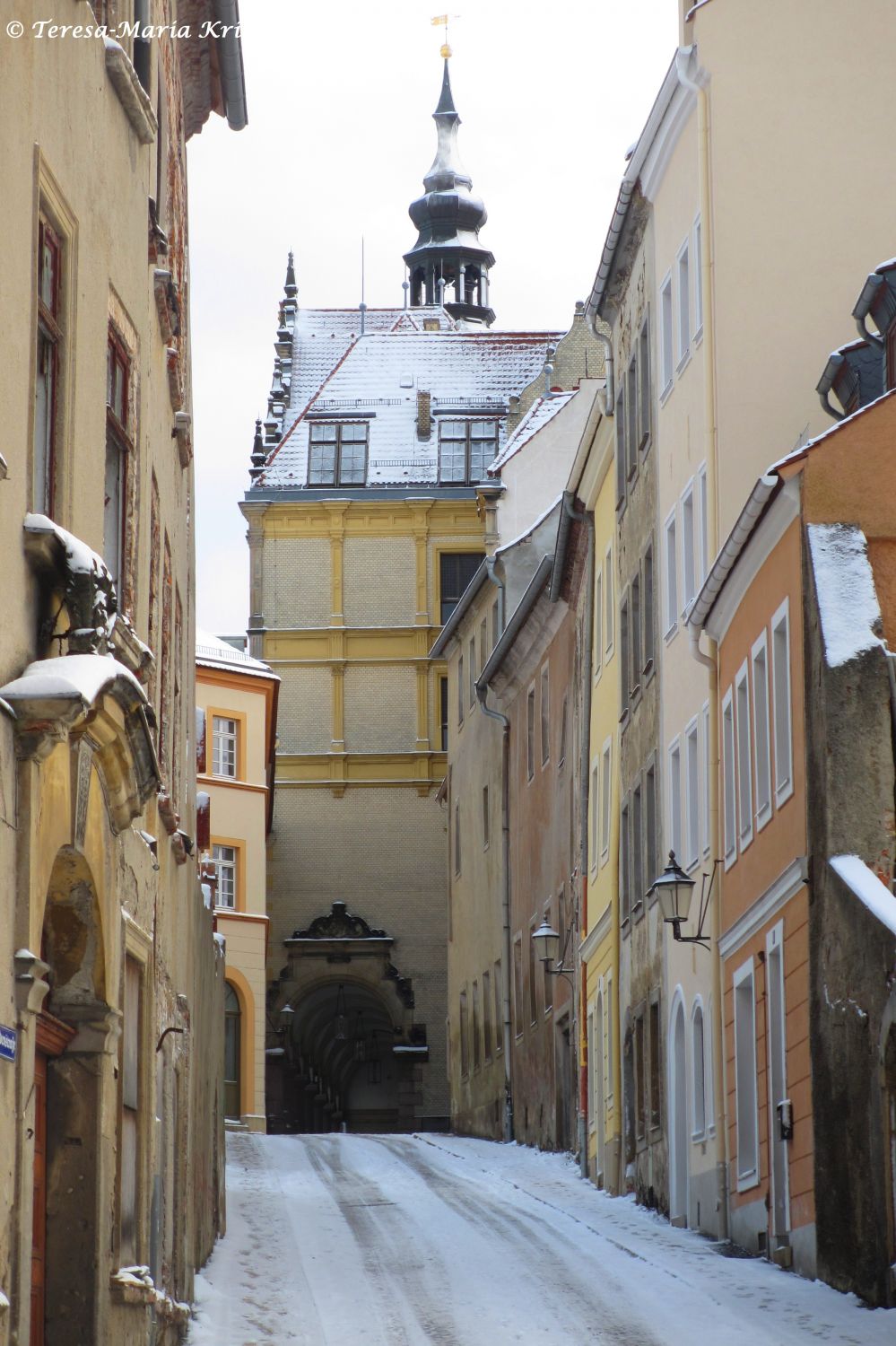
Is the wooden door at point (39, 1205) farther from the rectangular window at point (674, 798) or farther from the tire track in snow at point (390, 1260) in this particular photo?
the rectangular window at point (674, 798)

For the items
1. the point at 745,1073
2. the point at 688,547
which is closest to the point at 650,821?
the point at 688,547

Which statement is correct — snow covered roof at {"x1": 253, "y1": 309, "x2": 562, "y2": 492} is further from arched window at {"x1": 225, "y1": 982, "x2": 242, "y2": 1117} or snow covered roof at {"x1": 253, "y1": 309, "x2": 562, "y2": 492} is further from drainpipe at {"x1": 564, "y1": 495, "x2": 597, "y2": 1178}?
drainpipe at {"x1": 564, "y1": 495, "x2": 597, "y2": 1178}

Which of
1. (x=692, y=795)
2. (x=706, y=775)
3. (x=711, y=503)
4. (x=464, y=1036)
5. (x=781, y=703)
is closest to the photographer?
(x=781, y=703)

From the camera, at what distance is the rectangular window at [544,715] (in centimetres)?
4016

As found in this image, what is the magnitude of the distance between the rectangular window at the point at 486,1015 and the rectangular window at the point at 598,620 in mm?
14112

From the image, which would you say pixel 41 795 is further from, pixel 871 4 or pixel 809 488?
pixel 871 4

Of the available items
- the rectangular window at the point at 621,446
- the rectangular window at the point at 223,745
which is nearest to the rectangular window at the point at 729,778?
the rectangular window at the point at 621,446

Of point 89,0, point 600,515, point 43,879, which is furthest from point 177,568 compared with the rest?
point 600,515

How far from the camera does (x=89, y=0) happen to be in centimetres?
1186

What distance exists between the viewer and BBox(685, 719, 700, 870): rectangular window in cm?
2559

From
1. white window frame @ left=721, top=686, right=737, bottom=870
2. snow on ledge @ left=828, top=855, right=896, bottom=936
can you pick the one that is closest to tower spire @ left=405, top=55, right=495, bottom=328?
white window frame @ left=721, top=686, right=737, bottom=870

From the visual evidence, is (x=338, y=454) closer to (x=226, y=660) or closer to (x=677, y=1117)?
(x=226, y=660)

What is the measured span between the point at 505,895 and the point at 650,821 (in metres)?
15.7

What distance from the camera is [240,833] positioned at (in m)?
51.7
